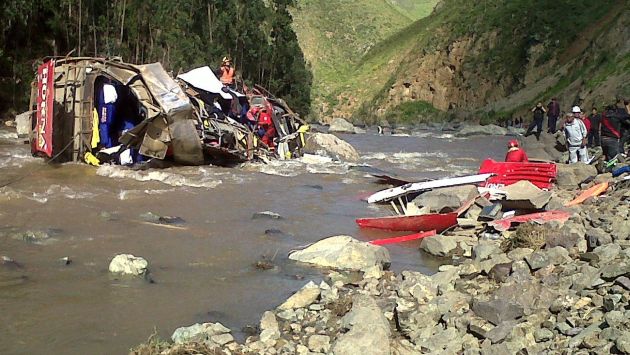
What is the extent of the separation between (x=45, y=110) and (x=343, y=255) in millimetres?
9814

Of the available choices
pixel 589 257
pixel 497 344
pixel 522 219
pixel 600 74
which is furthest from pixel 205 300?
pixel 600 74

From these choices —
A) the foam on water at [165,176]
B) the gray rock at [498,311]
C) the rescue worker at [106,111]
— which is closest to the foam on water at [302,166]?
the foam on water at [165,176]

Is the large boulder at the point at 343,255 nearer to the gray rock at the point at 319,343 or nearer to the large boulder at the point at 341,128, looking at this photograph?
the gray rock at the point at 319,343

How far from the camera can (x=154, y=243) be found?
8680mm

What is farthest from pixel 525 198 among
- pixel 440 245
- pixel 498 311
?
pixel 498 311

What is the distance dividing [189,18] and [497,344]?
44.1m

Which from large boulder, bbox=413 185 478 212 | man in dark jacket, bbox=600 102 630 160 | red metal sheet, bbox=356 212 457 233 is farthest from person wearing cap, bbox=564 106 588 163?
red metal sheet, bbox=356 212 457 233

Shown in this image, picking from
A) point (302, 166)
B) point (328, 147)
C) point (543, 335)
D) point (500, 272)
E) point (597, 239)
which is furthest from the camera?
point (328, 147)

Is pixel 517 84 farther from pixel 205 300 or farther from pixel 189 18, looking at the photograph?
pixel 205 300

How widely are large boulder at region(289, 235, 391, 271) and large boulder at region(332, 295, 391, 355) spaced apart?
2.09 m

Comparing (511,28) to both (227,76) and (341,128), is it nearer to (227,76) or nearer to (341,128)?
(341,128)

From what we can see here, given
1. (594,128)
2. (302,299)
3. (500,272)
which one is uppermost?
(594,128)

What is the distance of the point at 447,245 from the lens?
858 centimetres

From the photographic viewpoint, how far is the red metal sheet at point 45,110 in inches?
578
